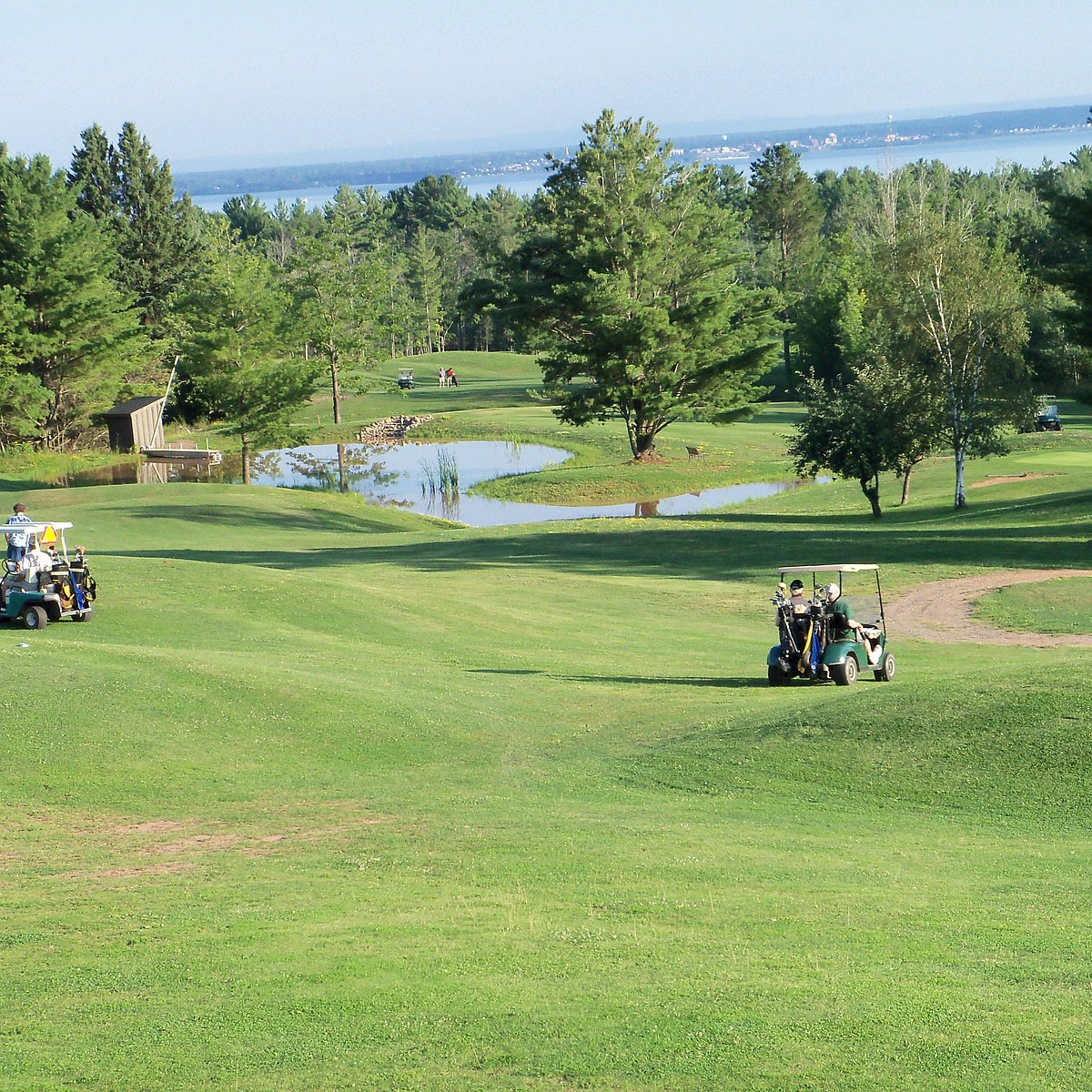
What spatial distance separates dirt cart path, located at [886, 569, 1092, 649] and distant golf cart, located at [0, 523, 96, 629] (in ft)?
55.7

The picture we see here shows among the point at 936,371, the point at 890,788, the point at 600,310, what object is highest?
the point at 600,310

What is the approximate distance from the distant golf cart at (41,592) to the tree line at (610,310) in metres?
32.4

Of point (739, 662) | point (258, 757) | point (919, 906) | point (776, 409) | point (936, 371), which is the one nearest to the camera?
point (919, 906)

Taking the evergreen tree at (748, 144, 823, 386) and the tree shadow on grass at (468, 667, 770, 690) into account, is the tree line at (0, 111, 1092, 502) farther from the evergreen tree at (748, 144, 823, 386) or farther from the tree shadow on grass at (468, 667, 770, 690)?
the evergreen tree at (748, 144, 823, 386)

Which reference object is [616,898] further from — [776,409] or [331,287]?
[776,409]

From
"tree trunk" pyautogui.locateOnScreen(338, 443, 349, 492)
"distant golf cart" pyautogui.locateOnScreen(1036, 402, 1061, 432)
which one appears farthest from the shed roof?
"distant golf cart" pyautogui.locateOnScreen(1036, 402, 1061, 432)

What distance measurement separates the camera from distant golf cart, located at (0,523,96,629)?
25484mm

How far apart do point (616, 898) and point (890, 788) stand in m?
5.55

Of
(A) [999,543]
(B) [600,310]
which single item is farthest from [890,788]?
(B) [600,310]

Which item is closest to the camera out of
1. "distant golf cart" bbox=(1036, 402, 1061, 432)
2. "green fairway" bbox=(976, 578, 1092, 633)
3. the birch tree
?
"green fairway" bbox=(976, 578, 1092, 633)

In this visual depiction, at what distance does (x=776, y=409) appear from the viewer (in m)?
108

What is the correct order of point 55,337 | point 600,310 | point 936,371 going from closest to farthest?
point 936,371, point 600,310, point 55,337

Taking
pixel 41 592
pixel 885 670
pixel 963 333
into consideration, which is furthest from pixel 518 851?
pixel 963 333

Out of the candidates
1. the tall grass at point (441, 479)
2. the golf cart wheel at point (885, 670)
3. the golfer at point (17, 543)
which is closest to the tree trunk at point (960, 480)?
the tall grass at point (441, 479)
